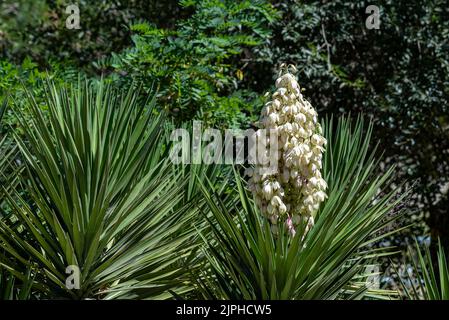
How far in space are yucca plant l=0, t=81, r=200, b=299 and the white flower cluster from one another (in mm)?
556

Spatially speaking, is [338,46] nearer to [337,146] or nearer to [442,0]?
[442,0]

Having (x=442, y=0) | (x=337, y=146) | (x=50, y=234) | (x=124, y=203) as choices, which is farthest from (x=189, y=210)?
(x=442, y=0)

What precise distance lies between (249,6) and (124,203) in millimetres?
2867

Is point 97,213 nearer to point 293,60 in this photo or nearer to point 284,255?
point 284,255

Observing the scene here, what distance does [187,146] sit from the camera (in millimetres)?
4879

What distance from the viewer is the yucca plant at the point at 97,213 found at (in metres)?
3.78

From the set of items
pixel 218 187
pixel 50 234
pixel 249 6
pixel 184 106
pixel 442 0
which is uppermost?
pixel 442 0

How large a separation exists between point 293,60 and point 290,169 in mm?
4065

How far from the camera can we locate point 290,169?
3.71m

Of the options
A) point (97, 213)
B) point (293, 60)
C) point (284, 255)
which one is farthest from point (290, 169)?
point (293, 60)

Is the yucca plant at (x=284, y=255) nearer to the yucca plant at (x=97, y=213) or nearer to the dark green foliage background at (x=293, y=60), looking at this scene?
the yucca plant at (x=97, y=213)

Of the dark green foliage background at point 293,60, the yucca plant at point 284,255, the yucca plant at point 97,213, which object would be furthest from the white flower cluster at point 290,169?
the dark green foliage background at point 293,60

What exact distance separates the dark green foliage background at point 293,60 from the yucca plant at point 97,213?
183cm

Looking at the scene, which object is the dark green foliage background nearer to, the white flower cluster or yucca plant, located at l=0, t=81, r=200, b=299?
Result: yucca plant, located at l=0, t=81, r=200, b=299
